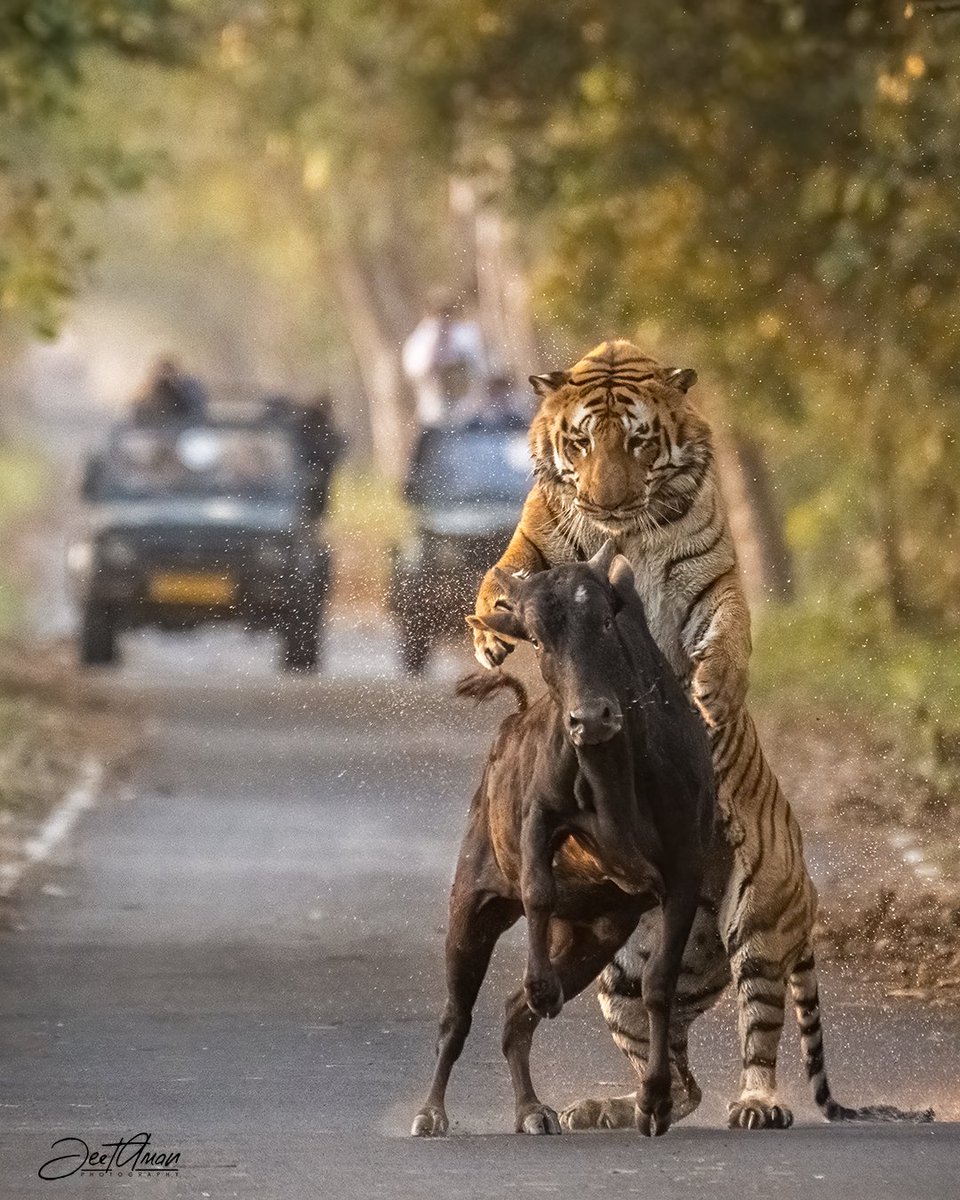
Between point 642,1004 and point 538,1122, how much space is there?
413mm

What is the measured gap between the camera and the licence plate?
27.0m

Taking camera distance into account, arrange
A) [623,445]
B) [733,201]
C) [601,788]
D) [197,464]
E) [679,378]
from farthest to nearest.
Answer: [197,464], [733,201], [679,378], [623,445], [601,788]

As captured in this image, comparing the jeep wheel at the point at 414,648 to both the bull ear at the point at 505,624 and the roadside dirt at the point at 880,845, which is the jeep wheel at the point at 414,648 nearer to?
the roadside dirt at the point at 880,845

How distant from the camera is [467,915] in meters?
8.54

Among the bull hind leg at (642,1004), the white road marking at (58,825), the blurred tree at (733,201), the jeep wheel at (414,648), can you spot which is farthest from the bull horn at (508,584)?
the jeep wheel at (414,648)

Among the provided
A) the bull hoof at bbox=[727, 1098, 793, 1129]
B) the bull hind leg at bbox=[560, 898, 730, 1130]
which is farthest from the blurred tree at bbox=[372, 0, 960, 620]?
the bull hoof at bbox=[727, 1098, 793, 1129]

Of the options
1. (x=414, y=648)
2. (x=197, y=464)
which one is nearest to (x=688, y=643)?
(x=414, y=648)

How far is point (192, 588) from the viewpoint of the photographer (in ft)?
88.7

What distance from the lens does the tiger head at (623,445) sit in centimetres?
878

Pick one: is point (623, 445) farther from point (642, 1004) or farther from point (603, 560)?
point (642, 1004)

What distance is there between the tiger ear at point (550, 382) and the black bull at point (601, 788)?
3.11 ft

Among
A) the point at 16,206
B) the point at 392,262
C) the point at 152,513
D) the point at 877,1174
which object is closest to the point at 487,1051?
the point at 877,1174

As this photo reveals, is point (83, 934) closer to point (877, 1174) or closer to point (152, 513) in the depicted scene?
point (877, 1174)

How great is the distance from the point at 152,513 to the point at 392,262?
29.5m
